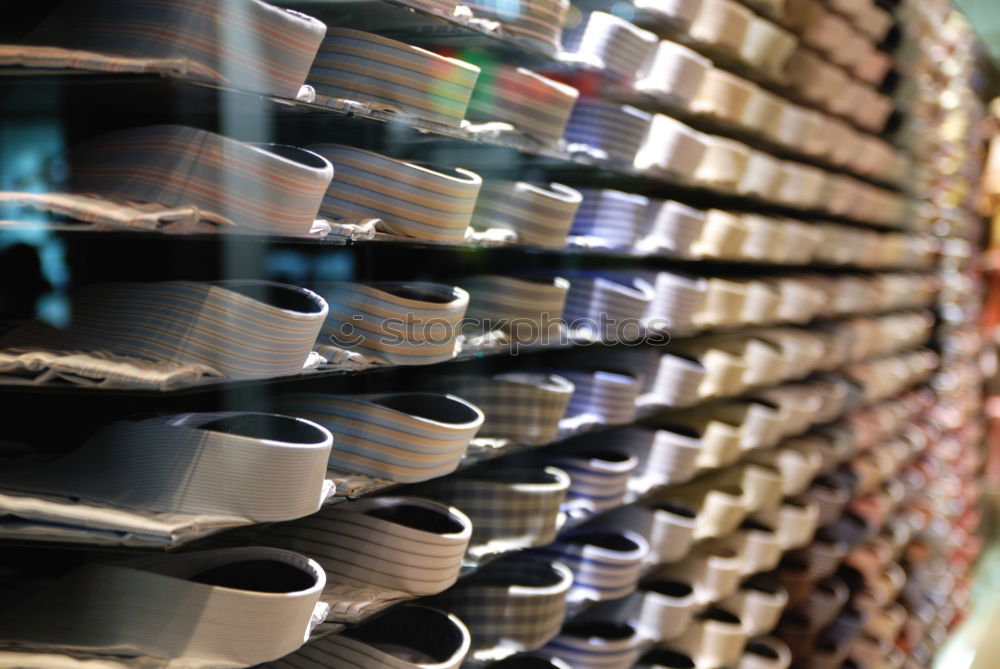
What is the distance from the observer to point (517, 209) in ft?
5.48

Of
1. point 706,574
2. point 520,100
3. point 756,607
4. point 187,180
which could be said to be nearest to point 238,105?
point 187,180

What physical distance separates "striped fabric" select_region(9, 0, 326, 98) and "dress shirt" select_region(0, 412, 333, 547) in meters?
0.40

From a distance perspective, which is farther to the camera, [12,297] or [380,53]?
[380,53]

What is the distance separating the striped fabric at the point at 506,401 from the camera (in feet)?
5.72

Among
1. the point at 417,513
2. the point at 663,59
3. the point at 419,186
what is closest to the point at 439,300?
the point at 419,186

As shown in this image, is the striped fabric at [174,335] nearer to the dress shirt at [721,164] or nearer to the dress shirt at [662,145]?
the dress shirt at [662,145]

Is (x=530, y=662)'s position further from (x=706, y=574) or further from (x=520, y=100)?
(x=520, y=100)

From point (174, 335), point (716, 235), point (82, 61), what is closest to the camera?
point (82, 61)

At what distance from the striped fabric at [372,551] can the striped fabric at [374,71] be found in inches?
23.6

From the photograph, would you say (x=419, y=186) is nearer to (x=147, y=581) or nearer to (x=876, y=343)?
(x=147, y=581)

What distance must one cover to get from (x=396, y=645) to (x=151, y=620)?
1.84 feet

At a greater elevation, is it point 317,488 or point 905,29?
point 905,29

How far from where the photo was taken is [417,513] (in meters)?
1.54

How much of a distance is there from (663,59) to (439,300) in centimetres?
88
